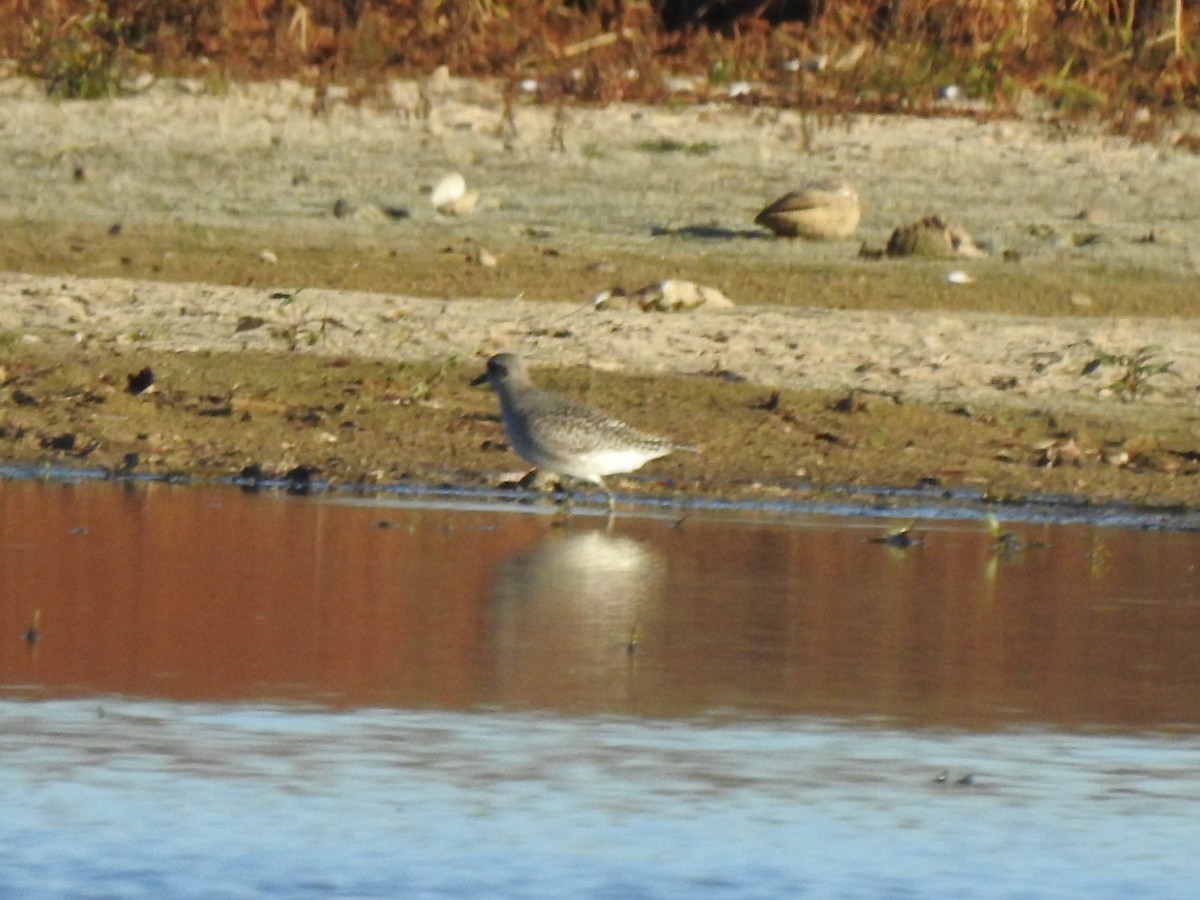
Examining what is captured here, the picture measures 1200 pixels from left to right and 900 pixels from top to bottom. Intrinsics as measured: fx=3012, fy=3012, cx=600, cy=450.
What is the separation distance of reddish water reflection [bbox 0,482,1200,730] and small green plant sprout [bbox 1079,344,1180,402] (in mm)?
2550

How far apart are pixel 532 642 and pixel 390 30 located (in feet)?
38.2

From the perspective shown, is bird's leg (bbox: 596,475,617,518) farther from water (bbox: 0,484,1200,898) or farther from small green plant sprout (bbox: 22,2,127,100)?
small green plant sprout (bbox: 22,2,127,100)

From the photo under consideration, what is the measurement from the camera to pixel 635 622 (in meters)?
7.06

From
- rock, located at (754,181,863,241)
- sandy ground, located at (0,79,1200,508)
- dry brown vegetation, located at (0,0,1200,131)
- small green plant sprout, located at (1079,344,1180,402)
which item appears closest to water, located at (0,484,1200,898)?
small green plant sprout, located at (1079,344,1180,402)

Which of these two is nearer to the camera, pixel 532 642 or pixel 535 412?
pixel 532 642

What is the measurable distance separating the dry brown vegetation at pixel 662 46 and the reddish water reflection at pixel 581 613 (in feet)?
26.9

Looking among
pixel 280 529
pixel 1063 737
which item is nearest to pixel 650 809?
pixel 1063 737

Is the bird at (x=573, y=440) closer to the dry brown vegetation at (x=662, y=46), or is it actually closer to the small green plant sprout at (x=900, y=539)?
the small green plant sprout at (x=900, y=539)

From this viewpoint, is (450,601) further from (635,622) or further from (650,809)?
(650,809)

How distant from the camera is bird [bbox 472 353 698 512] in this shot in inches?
379

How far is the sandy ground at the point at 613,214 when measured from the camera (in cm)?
1226

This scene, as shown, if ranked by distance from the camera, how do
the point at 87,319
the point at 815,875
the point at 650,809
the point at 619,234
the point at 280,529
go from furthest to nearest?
the point at 619,234
the point at 87,319
the point at 280,529
the point at 650,809
the point at 815,875

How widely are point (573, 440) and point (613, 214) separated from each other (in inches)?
240

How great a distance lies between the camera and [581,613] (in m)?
7.16
